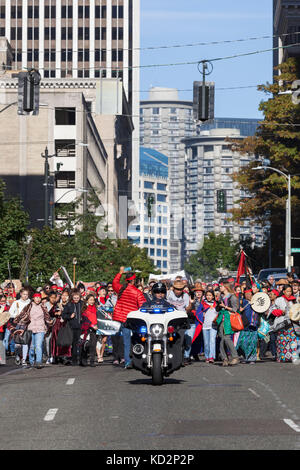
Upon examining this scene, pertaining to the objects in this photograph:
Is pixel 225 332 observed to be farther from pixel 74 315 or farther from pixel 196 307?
pixel 74 315

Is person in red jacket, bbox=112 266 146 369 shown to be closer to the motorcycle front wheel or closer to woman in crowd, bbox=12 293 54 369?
woman in crowd, bbox=12 293 54 369

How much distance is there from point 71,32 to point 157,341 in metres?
136

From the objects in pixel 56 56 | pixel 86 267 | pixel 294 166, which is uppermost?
pixel 56 56

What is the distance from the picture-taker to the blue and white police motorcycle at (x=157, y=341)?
18.0 metres

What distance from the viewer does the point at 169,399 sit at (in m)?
15.8

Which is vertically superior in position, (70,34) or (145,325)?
(70,34)

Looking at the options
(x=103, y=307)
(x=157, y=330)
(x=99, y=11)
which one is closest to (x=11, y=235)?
(x=103, y=307)

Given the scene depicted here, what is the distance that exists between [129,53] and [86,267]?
314 feet

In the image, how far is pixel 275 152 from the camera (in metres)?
63.7

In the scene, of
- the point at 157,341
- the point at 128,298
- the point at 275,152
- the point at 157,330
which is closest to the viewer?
the point at 157,341

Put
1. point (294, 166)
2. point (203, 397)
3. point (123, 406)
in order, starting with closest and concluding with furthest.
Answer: point (123, 406), point (203, 397), point (294, 166)
